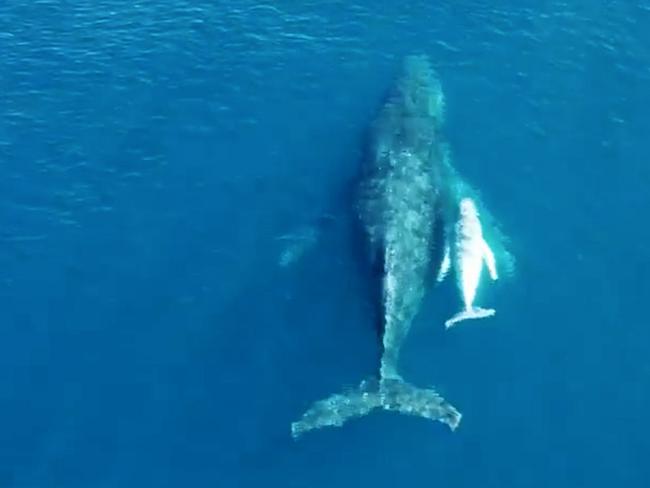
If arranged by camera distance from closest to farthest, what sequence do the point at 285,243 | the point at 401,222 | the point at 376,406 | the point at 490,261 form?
the point at 376,406 → the point at 490,261 → the point at 401,222 → the point at 285,243

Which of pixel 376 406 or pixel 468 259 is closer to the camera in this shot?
pixel 376 406

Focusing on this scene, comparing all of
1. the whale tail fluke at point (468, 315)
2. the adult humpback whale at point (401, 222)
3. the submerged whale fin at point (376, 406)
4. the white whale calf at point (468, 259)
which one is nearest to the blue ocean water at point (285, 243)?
the whale tail fluke at point (468, 315)

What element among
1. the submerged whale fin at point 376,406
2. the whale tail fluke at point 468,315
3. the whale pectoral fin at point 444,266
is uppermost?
the whale pectoral fin at point 444,266

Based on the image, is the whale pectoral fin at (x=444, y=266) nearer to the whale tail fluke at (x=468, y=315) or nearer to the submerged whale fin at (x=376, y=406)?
the whale tail fluke at (x=468, y=315)

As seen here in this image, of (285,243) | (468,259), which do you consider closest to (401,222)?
(468,259)

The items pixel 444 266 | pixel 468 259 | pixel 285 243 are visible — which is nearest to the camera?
pixel 468 259

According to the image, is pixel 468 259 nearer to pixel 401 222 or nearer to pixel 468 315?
pixel 468 315

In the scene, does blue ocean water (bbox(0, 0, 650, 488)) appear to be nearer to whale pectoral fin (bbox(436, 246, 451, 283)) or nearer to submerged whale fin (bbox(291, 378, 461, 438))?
submerged whale fin (bbox(291, 378, 461, 438))
